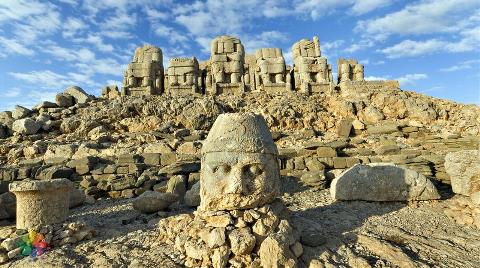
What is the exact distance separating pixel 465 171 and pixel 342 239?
4626 millimetres

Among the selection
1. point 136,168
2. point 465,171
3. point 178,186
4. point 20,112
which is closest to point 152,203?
point 178,186

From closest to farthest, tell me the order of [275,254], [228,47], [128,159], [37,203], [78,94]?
[275,254], [37,203], [128,159], [78,94], [228,47]

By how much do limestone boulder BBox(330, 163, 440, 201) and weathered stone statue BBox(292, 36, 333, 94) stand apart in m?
12.0

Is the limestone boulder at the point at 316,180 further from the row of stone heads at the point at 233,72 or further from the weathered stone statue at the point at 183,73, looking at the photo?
the weathered stone statue at the point at 183,73

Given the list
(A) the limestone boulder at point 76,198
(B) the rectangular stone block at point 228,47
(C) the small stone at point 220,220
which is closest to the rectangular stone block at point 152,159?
(A) the limestone boulder at point 76,198

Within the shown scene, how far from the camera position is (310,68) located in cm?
2072

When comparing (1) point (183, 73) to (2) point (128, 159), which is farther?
(1) point (183, 73)

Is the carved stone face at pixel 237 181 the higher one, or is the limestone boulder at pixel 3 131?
the limestone boulder at pixel 3 131

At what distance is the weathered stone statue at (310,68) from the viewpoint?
1998cm

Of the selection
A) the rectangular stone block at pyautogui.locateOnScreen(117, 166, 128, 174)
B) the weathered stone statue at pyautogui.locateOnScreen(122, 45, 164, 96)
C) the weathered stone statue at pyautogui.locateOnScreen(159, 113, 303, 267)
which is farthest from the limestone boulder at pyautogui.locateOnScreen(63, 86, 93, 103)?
the weathered stone statue at pyautogui.locateOnScreen(159, 113, 303, 267)

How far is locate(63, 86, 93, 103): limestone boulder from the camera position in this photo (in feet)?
62.0

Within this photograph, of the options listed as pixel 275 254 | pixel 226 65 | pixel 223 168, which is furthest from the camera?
pixel 226 65

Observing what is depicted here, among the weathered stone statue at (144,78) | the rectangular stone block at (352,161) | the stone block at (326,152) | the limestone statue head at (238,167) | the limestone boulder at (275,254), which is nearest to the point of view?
the limestone boulder at (275,254)

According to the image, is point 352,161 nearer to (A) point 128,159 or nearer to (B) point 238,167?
(B) point 238,167
